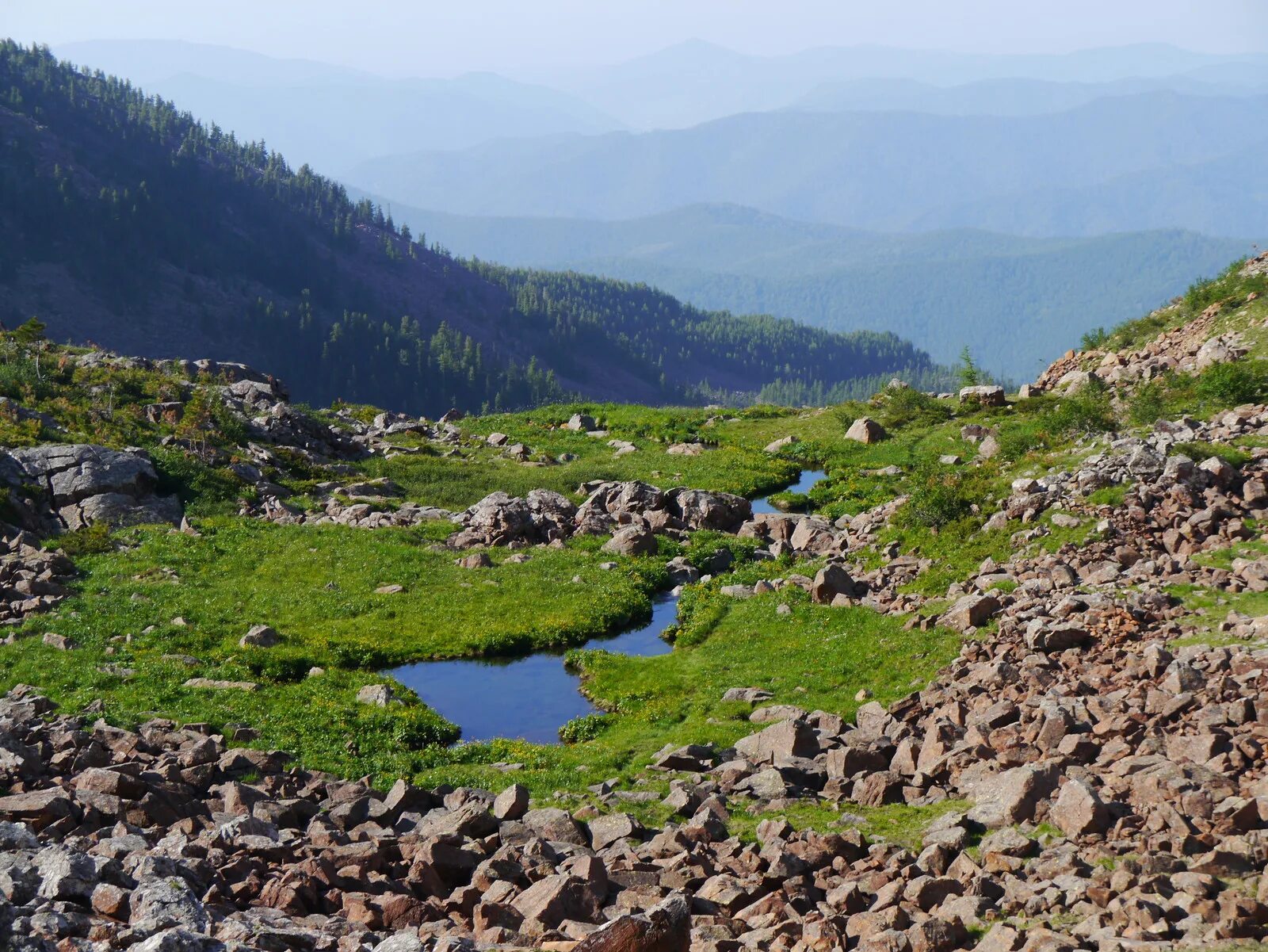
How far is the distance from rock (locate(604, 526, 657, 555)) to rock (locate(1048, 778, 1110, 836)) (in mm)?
27920

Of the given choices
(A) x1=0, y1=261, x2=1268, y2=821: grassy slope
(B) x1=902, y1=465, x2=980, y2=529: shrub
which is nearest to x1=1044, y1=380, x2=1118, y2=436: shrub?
(A) x1=0, y1=261, x2=1268, y2=821: grassy slope

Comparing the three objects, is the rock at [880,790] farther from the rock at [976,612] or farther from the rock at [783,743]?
the rock at [976,612]

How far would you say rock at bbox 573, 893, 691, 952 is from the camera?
1283 cm

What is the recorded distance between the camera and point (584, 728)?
28.7 meters

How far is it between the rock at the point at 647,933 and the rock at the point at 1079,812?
653 centimetres

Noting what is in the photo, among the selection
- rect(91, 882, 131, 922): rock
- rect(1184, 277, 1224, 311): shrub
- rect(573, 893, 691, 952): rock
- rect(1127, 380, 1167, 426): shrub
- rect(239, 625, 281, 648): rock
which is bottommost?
rect(239, 625, 281, 648): rock

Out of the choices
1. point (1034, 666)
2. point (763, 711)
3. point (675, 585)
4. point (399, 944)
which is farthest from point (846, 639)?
point (399, 944)

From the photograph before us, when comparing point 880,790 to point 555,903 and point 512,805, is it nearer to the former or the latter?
point 512,805

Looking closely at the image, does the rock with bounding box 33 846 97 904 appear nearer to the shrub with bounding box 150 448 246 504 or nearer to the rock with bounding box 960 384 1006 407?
the shrub with bounding box 150 448 246 504

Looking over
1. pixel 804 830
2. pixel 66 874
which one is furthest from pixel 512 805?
pixel 66 874

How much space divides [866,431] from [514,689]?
3874cm

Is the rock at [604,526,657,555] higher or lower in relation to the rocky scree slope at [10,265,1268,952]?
lower

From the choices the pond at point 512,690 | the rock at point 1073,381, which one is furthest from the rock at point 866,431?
the pond at point 512,690

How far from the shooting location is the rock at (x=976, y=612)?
28.8 m
